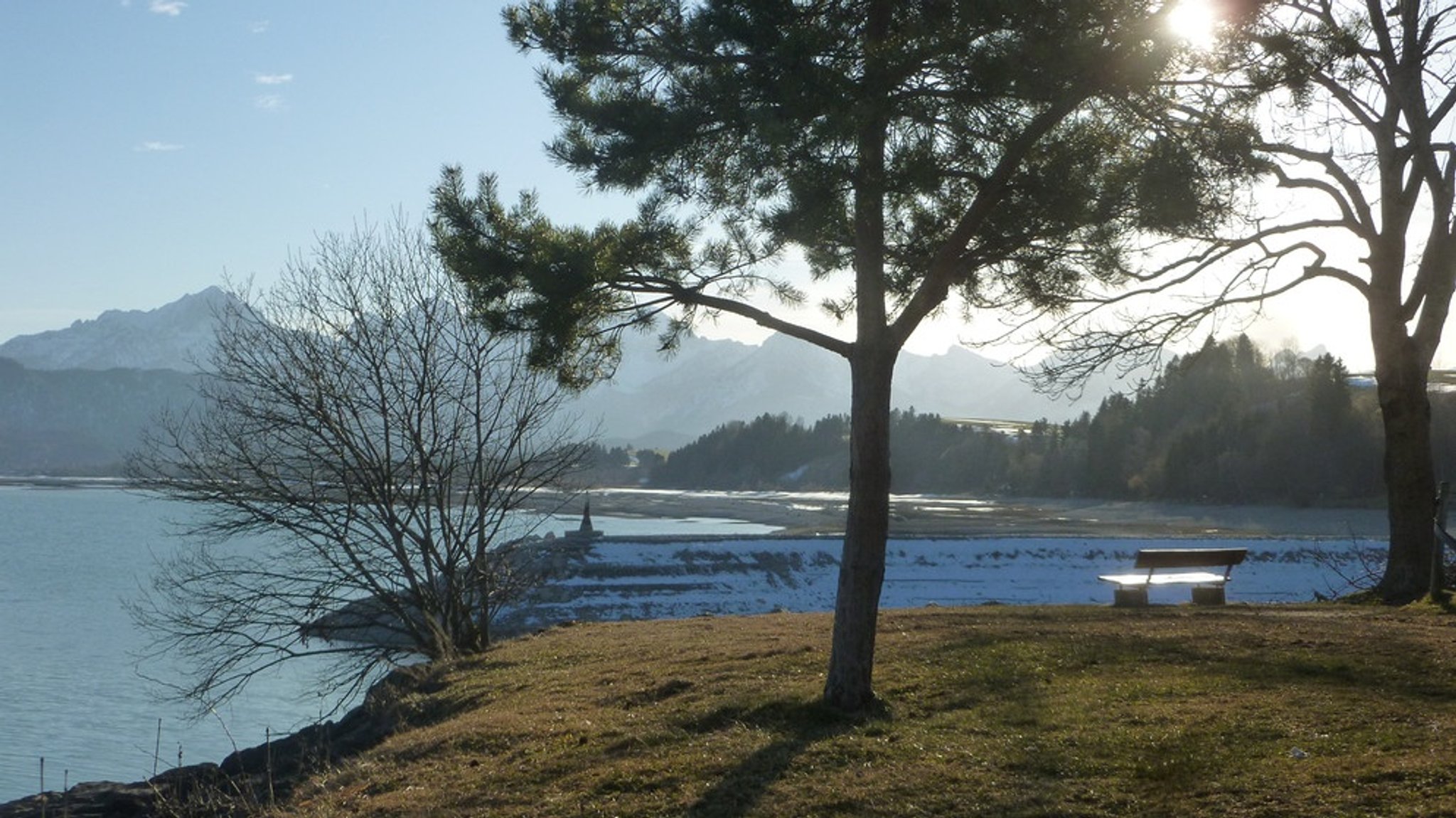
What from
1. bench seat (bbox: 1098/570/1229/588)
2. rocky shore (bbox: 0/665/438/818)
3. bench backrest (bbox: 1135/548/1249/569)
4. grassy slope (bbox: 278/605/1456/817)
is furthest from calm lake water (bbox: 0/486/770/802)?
→ bench backrest (bbox: 1135/548/1249/569)

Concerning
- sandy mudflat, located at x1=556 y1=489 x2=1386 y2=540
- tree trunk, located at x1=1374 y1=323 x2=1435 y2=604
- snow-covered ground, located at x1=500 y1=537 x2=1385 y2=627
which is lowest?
snow-covered ground, located at x1=500 y1=537 x2=1385 y2=627

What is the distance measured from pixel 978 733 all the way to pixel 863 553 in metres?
1.31

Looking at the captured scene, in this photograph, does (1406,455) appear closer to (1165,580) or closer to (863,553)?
(1165,580)

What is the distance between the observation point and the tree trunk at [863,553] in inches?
323

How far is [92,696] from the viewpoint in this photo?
68.7ft

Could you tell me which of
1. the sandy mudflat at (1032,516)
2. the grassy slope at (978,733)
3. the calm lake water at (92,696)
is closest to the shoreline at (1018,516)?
the sandy mudflat at (1032,516)

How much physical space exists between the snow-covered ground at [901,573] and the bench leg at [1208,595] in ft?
43.6

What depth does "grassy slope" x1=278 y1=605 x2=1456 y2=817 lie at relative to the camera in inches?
248

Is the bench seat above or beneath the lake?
above

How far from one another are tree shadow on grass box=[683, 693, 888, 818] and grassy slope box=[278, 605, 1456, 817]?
18 mm

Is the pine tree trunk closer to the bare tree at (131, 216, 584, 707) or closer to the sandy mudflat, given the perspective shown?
the bare tree at (131, 216, 584, 707)

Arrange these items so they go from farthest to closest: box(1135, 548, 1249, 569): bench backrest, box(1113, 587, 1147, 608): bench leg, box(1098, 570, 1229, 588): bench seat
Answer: box(1135, 548, 1249, 569): bench backrest < box(1098, 570, 1229, 588): bench seat < box(1113, 587, 1147, 608): bench leg

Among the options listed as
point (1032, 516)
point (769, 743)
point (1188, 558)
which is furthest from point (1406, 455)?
point (1032, 516)

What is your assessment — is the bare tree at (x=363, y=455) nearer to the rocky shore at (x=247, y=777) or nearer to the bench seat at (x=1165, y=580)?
the rocky shore at (x=247, y=777)
